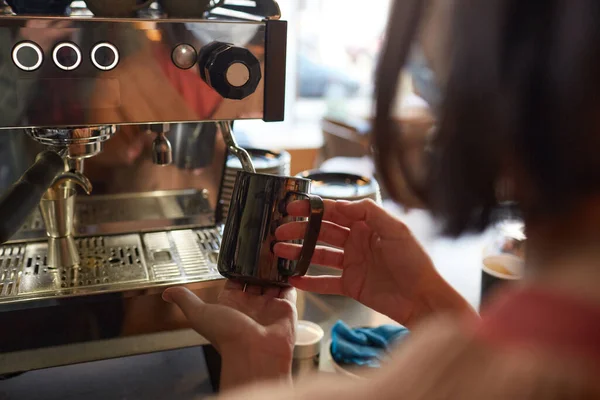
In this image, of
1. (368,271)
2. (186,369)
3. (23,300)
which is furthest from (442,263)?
(23,300)

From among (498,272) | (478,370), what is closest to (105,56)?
(478,370)

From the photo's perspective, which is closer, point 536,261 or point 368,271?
point 536,261

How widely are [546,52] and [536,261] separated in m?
0.13

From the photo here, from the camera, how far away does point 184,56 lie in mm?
607

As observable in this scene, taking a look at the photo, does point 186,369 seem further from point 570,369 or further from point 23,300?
point 570,369

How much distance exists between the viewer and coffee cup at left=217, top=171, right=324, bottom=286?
0.62 meters

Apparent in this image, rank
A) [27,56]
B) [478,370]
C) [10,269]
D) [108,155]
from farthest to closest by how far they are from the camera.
Answer: [108,155] → [10,269] → [27,56] → [478,370]

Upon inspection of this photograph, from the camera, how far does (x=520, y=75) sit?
1.09 feet

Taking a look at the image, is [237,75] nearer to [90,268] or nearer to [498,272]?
[90,268]

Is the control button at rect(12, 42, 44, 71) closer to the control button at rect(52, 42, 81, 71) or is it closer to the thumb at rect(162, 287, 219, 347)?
the control button at rect(52, 42, 81, 71)

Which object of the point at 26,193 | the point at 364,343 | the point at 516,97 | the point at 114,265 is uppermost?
the point at 516,97

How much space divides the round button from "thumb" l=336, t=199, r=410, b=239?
221 millimetres

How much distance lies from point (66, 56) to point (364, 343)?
1.62 ft

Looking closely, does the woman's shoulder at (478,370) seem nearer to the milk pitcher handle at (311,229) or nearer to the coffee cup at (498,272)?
the milk pitcher handle at (311,229)
